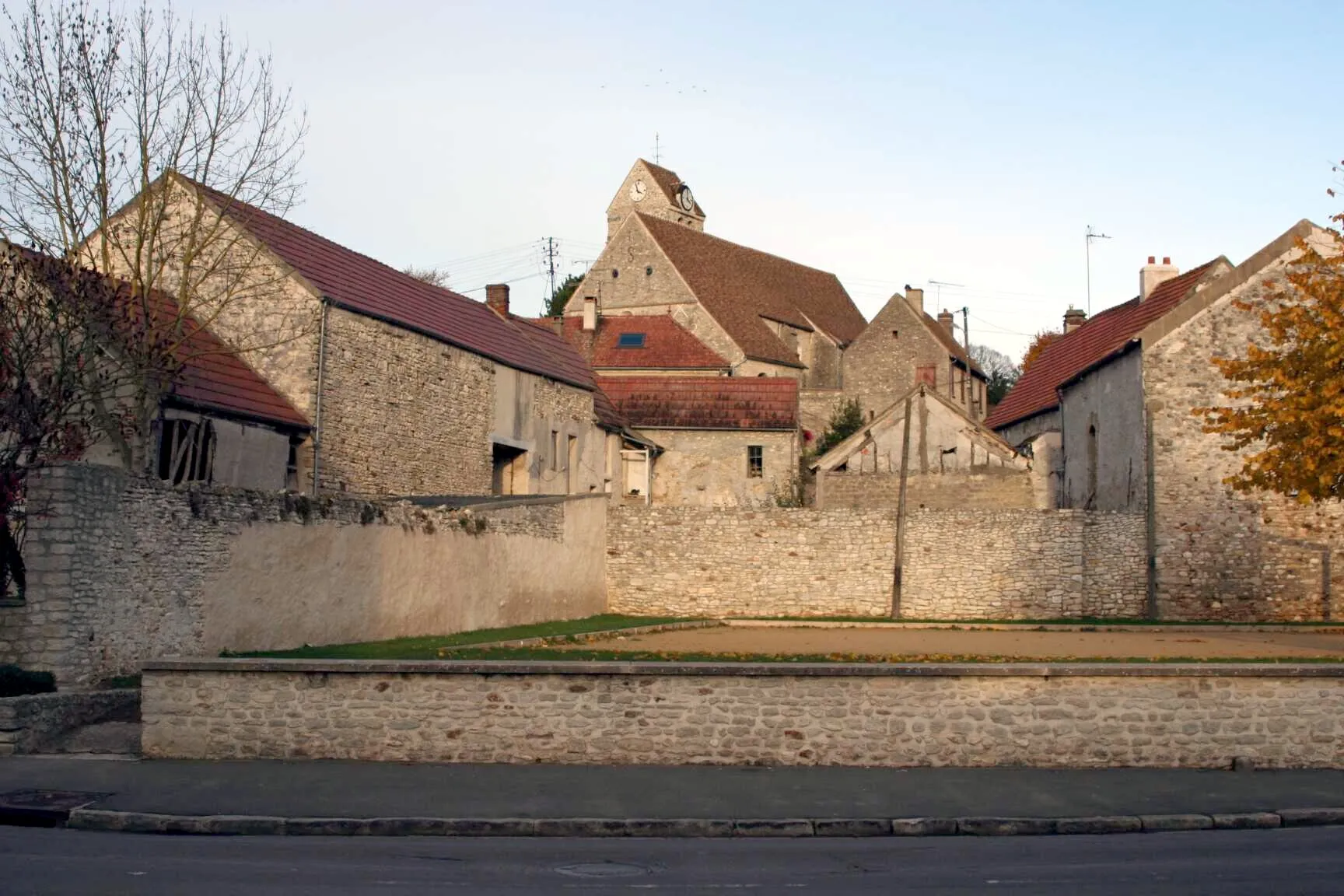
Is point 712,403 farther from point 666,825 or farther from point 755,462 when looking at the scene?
point 666,825

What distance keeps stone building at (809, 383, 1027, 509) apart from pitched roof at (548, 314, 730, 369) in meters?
23.3

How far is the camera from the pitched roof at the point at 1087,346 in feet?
116

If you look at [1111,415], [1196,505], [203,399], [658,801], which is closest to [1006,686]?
[658,801]

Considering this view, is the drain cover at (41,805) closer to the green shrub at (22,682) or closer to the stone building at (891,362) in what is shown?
the green shrub at (22,682)

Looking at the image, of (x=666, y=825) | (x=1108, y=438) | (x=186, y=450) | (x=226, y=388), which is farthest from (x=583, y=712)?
(x=1108, y=438)

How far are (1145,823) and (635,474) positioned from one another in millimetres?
34473

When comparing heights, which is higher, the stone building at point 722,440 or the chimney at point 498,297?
the chimney at point 498,297

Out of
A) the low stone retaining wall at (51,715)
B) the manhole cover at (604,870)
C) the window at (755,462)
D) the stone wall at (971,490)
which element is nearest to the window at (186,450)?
the low stone retaining wall at (51,715)

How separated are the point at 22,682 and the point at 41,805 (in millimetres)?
3659

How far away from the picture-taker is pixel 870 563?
3334 cm

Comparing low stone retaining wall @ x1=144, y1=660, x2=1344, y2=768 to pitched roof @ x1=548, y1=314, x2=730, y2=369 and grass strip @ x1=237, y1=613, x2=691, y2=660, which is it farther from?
pitched roof @ x1=548, y1=314, x2=730, y2=369

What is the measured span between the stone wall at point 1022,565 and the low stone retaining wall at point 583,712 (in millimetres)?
18488

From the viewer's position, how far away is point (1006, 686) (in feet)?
46.3

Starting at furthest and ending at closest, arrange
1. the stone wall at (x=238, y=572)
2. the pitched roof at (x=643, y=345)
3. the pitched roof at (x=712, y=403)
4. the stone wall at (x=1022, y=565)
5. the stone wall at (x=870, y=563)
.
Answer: the pitched roof at (x=643, y=345), the pitched roof at (x=712, y=403), the stone wall at (x=870, y=563), the stone wall at (x=1022, y=565), the stone wall at (x=238, y=572)
